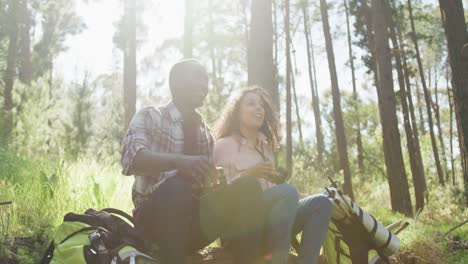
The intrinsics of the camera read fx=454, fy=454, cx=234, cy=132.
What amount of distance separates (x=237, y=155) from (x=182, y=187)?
91cm

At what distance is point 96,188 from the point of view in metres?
3.97

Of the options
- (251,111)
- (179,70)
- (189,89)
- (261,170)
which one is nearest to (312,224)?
(261,170)

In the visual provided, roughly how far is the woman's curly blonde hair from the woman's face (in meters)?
0.03

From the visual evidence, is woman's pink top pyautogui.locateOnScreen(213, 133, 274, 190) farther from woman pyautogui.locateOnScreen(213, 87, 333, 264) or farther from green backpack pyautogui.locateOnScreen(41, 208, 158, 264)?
green backpack pyautogui.locateOnScreen(41, 208, 158, 264)

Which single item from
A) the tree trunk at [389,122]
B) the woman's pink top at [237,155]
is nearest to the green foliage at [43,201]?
the woman's pink top at [237,155]

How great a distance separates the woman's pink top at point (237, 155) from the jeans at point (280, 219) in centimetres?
48

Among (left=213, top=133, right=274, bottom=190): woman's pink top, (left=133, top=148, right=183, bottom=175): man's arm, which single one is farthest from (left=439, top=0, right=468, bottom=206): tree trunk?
(left=133, top=148, right=183, bottom=175): man's arm

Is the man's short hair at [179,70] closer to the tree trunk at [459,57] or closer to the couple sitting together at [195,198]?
the couple sitting together at [195,198]

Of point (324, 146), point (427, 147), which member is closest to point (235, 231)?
point (324, 146)

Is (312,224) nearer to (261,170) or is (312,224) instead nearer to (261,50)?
(261,170)

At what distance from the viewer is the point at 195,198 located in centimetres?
257

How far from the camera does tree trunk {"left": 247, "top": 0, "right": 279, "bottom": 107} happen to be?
4891 mm

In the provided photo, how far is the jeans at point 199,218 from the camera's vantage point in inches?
88.0

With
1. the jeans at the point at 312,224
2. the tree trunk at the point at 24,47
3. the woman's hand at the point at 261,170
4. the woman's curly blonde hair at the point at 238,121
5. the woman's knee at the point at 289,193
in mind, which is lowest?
the jeans at the point at 312,224
